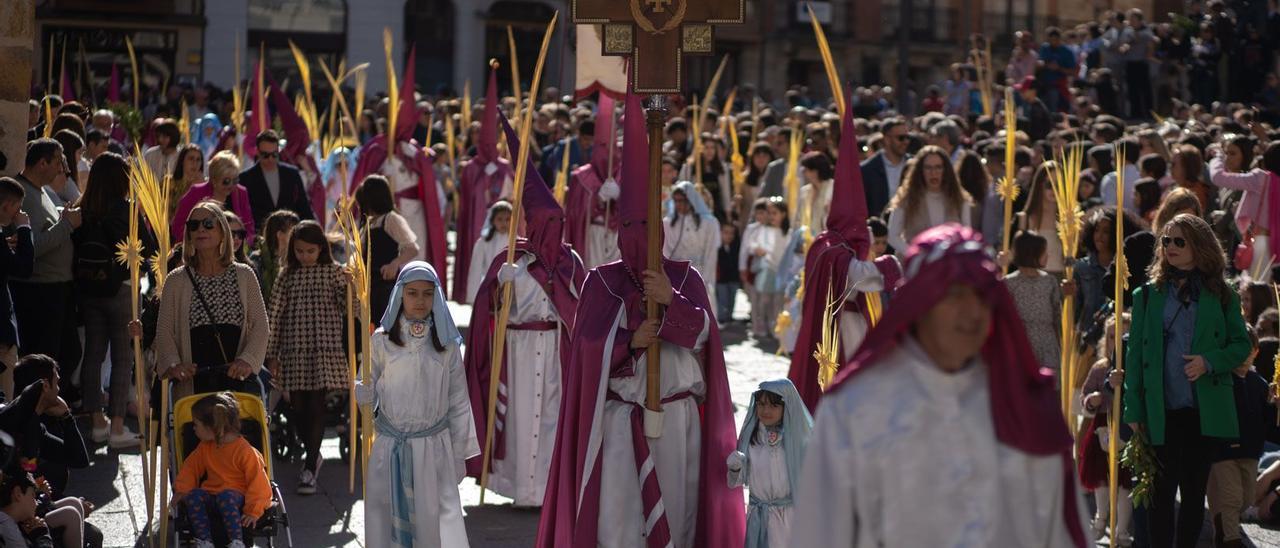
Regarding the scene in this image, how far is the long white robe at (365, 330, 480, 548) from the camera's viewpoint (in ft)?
23.2

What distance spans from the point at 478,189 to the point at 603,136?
339cm

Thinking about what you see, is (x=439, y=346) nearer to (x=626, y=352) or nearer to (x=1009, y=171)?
(x=626, y=352)

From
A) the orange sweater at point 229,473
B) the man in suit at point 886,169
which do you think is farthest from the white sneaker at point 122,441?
the man in suit at point 886,169

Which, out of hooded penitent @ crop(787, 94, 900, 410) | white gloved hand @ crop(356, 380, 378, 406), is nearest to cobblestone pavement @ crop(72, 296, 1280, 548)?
white gloved hand @ crop(356, 380, 378, 406)

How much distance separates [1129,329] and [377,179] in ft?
15.6

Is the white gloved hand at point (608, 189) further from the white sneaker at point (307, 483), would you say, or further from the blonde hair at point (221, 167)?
the white sneaker at point (307, 483)

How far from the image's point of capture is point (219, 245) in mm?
→ 7863

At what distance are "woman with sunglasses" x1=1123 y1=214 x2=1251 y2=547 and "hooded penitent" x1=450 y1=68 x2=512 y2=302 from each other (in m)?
7.58

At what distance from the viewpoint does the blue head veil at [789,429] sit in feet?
22.4

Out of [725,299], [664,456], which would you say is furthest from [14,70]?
[725,299]

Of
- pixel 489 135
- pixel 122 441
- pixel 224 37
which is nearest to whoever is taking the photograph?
pixel 122 441

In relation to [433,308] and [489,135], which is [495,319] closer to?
[433,308]

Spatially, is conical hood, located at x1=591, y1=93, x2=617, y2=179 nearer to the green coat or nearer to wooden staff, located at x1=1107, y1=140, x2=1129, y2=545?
wooden staff, located at x1=1107, y1=140, x2=1129, y2=545

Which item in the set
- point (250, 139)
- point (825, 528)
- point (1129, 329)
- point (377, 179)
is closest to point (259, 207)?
point (377, 179)
